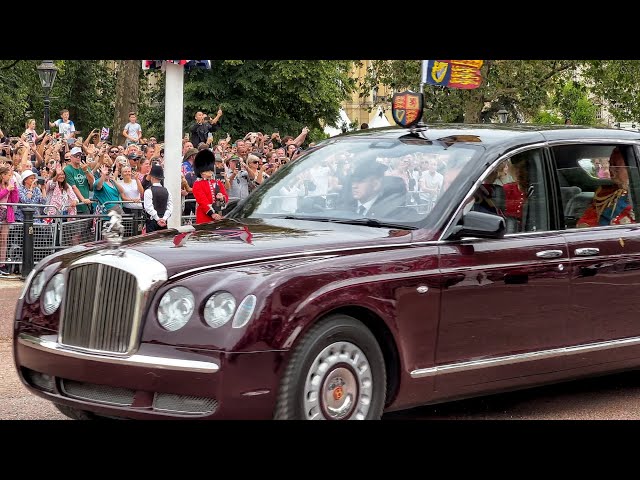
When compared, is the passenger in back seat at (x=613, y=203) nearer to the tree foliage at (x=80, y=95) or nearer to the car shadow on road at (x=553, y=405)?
the car shadow on road at (x=553, y=405)

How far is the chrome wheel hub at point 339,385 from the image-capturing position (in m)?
6.04

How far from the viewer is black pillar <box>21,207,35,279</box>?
16312 millimetres

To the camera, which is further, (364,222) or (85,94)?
(85,94)

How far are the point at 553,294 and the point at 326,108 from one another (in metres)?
43.7

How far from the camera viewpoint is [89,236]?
16766 millimetres

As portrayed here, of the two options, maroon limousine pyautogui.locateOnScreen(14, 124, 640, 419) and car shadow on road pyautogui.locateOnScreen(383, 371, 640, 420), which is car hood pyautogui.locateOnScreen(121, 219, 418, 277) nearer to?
maroon limousine pyautogui.locateOnScreen(14, 124, 640, 419)

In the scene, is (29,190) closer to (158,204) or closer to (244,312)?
(158,204)

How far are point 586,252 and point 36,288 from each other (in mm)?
3415

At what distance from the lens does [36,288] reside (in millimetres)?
6633

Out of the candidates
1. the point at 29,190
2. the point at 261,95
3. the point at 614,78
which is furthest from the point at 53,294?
the point at 614,78

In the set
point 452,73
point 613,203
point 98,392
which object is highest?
point 452,73
